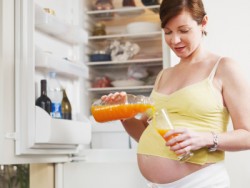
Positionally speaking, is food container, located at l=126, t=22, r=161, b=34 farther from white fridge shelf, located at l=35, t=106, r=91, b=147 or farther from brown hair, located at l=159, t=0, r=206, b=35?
brown hair, located at l=159, t=0, r=206, b=35

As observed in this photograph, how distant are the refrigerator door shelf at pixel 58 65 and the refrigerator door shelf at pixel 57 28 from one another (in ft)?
0.47

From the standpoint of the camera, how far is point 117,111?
164 cm

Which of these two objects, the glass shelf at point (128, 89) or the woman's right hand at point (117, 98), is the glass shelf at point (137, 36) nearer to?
the glass shelf at point (128, 89)

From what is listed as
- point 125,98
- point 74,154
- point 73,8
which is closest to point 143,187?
point 74,154

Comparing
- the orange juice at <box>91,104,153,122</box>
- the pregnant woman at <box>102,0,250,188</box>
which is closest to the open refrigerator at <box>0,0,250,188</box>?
the orange juice at <box>91,104,153,122</box>

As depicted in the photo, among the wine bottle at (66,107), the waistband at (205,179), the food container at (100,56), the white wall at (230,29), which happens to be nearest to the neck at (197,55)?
the waistband at (205,179)

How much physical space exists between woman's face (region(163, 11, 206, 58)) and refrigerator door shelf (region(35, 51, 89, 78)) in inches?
26.5

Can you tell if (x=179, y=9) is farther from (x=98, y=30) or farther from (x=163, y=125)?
(x=98, y=30)

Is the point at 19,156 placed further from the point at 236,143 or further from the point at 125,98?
the point at 236,143

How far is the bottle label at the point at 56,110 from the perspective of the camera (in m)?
2.12

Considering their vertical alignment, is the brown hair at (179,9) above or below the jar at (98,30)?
below

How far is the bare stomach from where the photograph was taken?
1.54 m

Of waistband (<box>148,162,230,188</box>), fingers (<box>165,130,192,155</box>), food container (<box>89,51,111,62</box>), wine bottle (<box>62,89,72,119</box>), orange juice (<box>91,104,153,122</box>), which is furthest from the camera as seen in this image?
food container (<box>89,51,111,62</box>)

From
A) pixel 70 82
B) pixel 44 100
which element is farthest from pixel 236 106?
pixel 70 82
